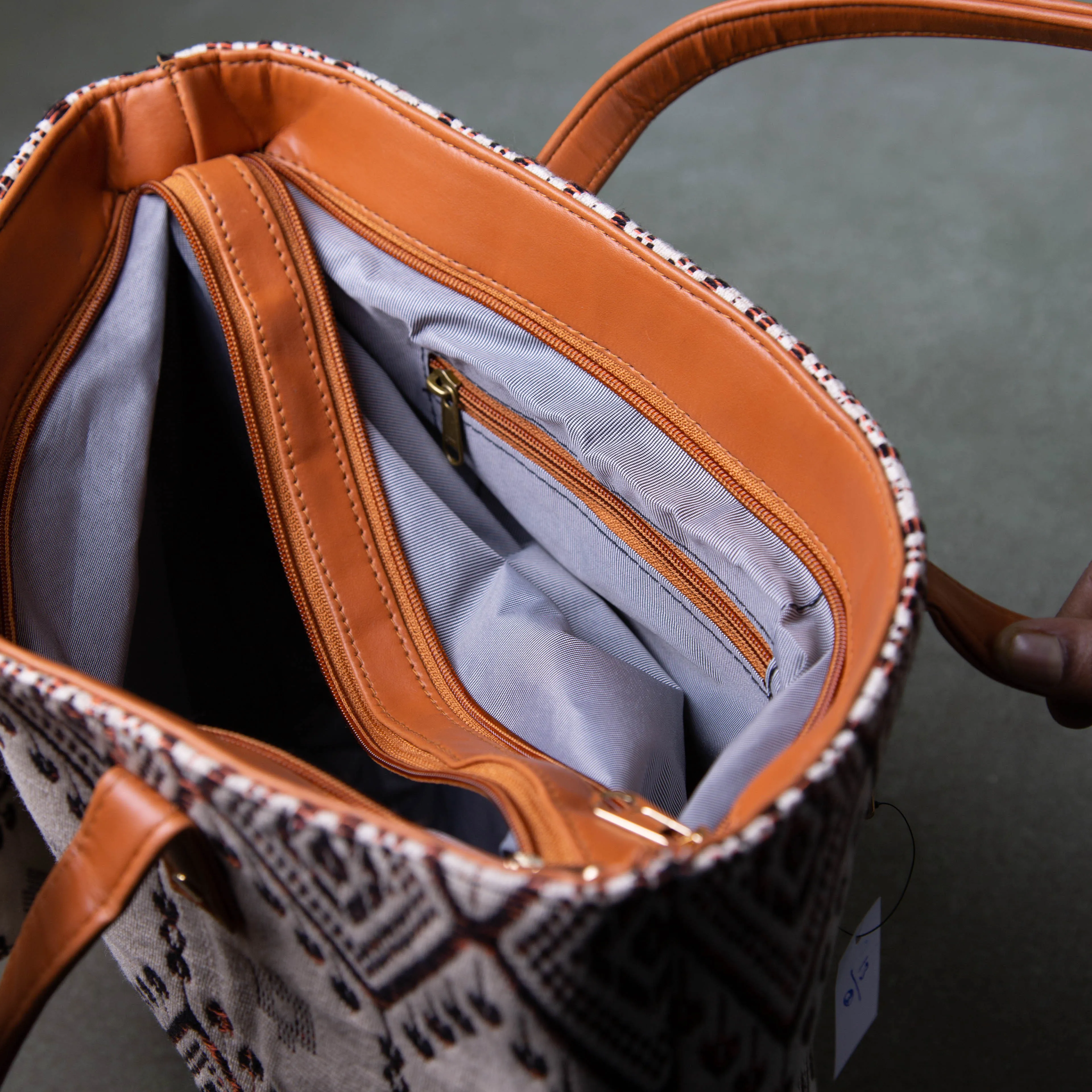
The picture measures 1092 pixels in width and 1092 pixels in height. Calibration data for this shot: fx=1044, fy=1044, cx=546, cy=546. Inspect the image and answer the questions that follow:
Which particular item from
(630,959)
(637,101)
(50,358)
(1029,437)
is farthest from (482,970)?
(1029,437)

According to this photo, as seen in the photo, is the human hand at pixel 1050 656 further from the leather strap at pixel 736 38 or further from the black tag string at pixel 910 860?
the black tag string at pixel 910 860

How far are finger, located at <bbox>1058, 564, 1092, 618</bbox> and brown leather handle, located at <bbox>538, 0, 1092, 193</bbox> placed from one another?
30 centimetres

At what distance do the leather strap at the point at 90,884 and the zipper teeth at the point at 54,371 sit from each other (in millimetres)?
161

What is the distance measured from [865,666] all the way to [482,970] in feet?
0.51

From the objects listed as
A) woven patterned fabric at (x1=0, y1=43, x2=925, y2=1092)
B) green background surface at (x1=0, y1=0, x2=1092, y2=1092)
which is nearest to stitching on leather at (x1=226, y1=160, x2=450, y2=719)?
woven patterned fabric at (x1=0, y1=43, x2=925, y2=1092)

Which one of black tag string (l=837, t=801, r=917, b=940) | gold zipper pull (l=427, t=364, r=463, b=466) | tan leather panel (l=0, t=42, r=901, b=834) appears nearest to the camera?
tan leather panel (l=0, t=42, r=901, b=834)

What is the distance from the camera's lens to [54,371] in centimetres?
55

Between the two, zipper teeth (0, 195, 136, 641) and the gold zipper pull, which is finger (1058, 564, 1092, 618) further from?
zipper teeth (0, 195, 136, 641)

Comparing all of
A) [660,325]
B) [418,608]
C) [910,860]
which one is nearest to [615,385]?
[660,325]

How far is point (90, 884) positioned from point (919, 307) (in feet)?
3.87

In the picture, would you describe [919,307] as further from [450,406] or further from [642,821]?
[642,821]

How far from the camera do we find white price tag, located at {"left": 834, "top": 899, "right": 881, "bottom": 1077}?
495mm

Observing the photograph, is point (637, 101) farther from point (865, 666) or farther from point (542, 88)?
point (542, 88)

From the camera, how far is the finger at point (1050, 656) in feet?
1.59
